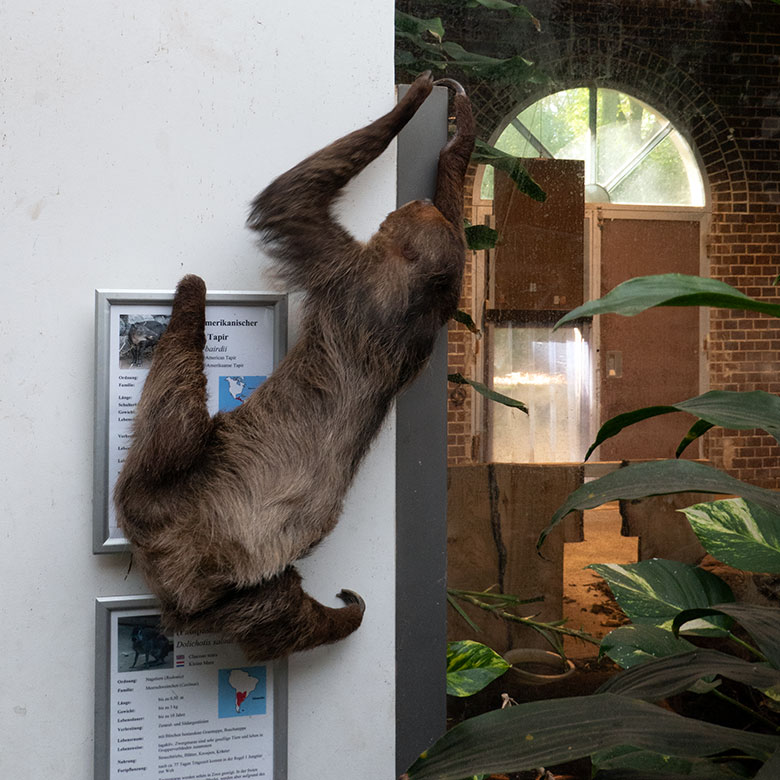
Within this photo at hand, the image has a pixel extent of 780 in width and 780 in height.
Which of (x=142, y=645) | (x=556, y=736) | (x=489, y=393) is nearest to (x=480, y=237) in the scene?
(x=489, y=393)

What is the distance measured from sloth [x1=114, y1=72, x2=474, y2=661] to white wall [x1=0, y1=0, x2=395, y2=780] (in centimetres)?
12

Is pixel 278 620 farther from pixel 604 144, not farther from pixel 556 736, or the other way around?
pixel 604 144

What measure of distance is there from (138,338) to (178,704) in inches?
24.2

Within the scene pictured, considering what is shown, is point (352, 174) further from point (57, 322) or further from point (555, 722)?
point (555, 722)

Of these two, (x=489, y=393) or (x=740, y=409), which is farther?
(x=489, y=393)

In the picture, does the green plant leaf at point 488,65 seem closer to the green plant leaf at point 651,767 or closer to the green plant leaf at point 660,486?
the green plant leaf at point 660,486

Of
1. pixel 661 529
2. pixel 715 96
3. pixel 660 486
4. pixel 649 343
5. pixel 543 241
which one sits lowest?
pixel 661 529

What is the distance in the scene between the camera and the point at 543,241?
2.01 meters

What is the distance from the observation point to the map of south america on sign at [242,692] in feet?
4.44

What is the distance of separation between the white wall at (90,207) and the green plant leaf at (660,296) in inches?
30.6

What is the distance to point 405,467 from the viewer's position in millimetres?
1499

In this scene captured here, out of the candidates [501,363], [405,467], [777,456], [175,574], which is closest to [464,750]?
[175,574]

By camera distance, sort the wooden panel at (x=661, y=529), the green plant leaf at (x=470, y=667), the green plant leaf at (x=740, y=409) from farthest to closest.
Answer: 1. the wooden panel at (x=661, y=529)
2. the green plant leaf at (x=470, y=667)
3. the green plant leaf at (x=740, y=409)

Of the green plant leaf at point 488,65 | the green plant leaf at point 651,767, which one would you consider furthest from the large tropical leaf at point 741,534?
the green plant leaf at point 488,65
